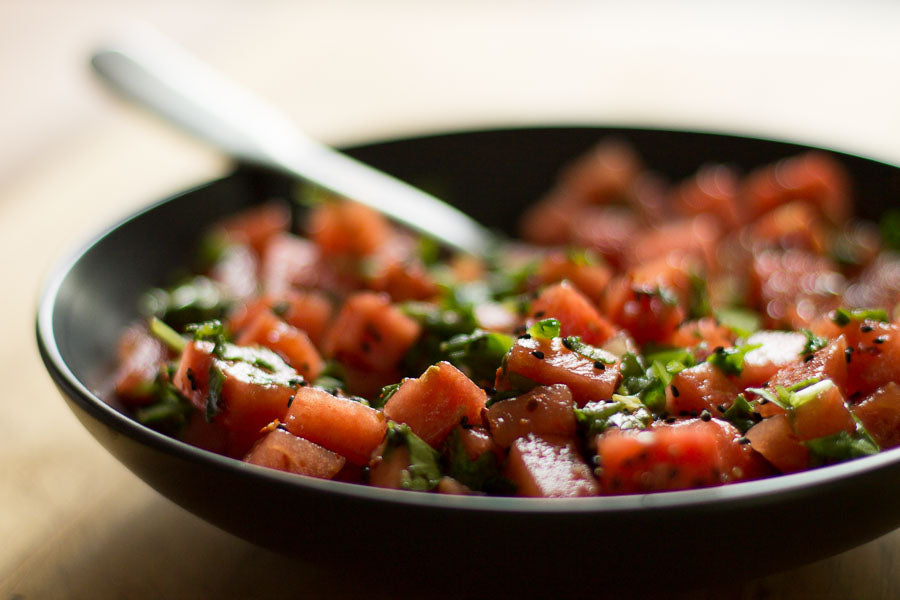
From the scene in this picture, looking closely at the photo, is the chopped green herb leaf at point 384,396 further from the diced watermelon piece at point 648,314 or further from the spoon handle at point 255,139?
the spoon handle at point 255,139

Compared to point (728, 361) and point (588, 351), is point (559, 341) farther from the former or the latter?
point (728, 361)

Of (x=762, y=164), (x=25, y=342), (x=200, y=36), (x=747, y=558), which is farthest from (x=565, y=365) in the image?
(x=200, y=36)

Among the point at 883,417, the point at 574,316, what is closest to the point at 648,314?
the point at 574,316

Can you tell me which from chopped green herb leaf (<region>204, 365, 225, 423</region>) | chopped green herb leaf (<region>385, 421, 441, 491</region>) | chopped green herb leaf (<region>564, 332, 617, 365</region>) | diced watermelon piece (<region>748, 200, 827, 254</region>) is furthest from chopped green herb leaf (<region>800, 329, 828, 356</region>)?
chopped green herb leaf (<region>204, 365, 225, 423</region>)

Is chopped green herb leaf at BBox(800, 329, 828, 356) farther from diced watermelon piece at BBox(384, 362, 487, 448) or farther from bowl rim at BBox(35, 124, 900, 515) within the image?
diced watermelon piece at BBox(384, 362, 487, 448)

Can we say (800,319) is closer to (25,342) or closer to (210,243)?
(210,243)

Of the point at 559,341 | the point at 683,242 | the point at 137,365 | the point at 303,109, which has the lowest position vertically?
the point at 137,365
